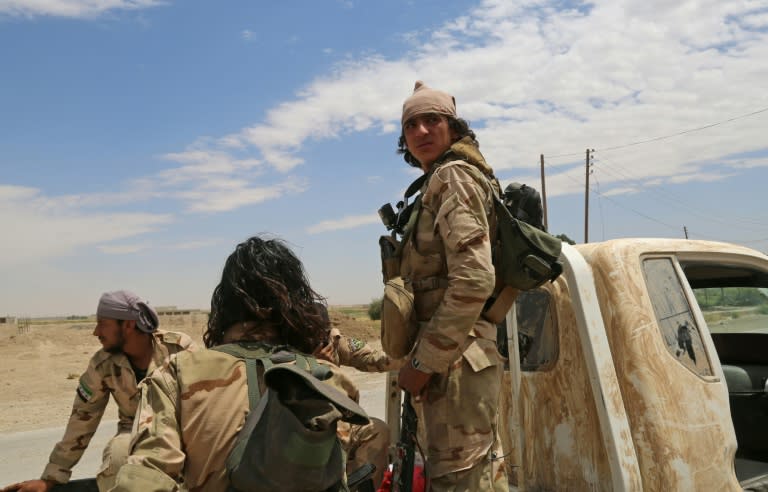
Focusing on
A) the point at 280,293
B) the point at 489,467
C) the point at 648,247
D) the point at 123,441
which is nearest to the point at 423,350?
the point at 489,467

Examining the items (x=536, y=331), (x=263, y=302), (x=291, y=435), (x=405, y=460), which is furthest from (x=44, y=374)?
(x=291, y=435)

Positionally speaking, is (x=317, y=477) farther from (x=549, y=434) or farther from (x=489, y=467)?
(x=549, y=434)

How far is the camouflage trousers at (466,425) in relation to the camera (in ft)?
8.58

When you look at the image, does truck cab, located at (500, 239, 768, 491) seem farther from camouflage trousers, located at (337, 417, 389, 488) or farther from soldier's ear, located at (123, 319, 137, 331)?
soldier's ear, located at (123, 319, 137, 331)

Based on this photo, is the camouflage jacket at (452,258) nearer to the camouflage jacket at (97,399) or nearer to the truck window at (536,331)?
the truck window at (536,331)

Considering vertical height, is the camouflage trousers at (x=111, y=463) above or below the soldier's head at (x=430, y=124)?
below

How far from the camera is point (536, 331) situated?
9.64 ft

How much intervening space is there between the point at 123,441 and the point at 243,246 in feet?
6.17

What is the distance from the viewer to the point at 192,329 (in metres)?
32.3

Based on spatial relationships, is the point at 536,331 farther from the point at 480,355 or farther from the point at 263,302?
the point at 263,302

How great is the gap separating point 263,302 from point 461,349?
35.6 inches

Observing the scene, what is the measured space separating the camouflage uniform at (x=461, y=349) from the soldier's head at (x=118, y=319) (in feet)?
6.30

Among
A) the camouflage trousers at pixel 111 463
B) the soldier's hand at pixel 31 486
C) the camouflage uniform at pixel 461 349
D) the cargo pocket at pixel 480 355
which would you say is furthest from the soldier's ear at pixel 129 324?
the cargo pocket at pixel 480 355

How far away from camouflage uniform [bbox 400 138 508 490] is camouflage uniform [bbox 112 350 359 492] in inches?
37.4
